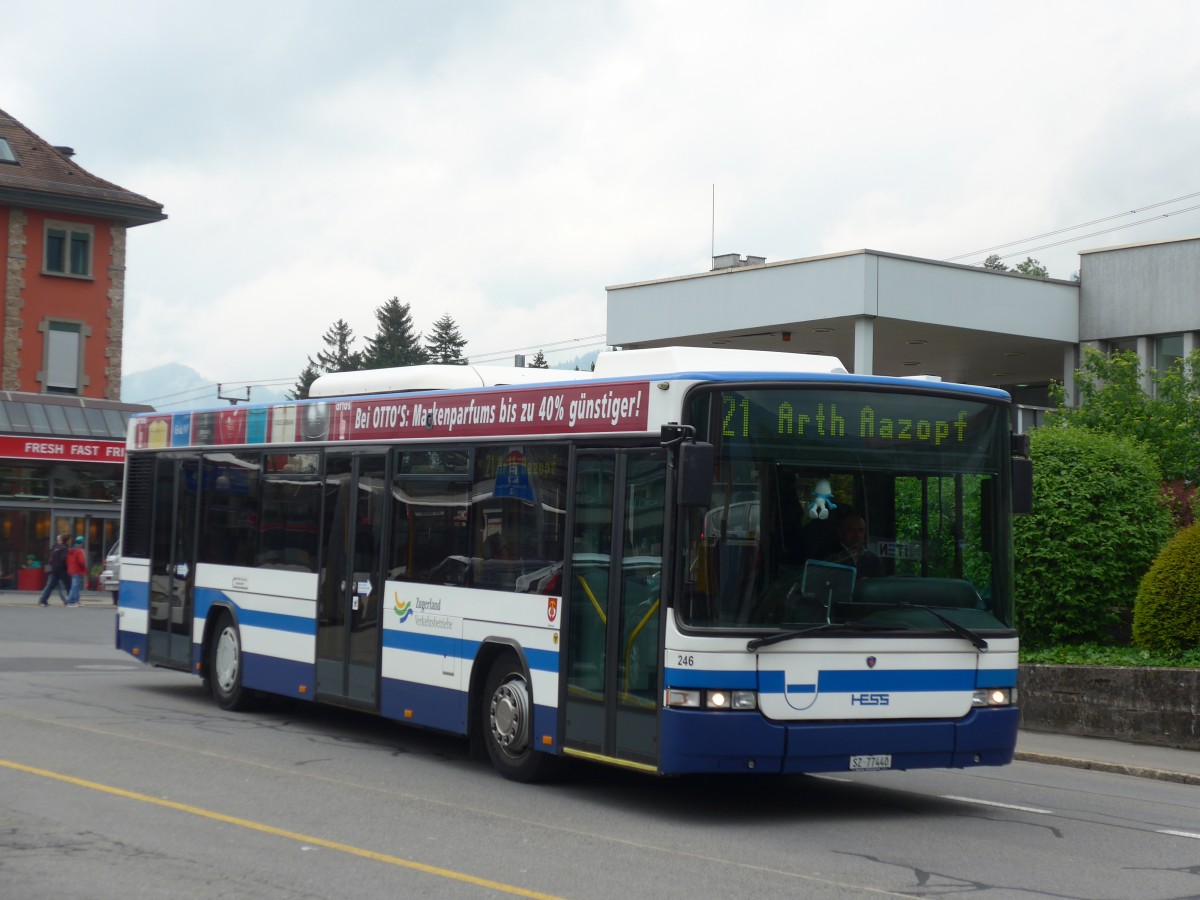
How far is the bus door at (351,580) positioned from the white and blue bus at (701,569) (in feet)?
0.22

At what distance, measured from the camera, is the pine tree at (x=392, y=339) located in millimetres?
116375

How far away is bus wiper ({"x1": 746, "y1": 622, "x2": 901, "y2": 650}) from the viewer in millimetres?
9508

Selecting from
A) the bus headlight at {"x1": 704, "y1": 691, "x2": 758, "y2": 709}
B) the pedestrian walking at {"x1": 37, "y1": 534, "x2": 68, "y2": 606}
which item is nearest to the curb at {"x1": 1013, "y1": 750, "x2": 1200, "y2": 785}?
the bus headlight at {"x1": 704, "y1": 691, "x2": 758, "y2": 709}

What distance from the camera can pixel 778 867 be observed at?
8344mm

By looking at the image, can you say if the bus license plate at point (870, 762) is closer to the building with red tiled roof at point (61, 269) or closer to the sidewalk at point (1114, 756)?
the sidewalk at point (1114, 756)

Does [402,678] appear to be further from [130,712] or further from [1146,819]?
[1146,819]

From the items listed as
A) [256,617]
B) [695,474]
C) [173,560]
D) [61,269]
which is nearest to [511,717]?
[695,474]

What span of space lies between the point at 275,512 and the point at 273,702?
8.26ft

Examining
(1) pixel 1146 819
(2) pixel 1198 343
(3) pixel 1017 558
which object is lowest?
(1) pixel 1146 819

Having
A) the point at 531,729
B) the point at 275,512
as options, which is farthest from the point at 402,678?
the point at 275,512

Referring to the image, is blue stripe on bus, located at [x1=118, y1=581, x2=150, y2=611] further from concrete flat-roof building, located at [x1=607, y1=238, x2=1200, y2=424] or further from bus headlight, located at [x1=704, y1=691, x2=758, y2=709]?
concrete flat-roof building, located at [x1=607, y1=238, x2=1200, y2=424]

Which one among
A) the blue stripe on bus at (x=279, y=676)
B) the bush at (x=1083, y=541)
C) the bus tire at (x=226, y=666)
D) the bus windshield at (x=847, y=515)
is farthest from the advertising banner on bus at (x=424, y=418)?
the bush at (x=1083, y=541)

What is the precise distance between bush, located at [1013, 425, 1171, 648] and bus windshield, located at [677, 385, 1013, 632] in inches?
309

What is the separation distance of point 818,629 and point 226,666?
7.82m
